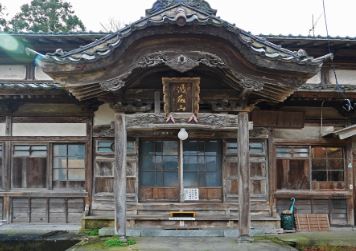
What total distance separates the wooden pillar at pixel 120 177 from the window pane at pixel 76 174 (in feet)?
9.02

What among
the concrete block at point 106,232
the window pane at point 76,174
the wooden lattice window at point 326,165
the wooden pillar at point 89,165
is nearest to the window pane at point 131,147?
the wooden pillar at point 89,165

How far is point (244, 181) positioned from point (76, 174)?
5189 millimetres

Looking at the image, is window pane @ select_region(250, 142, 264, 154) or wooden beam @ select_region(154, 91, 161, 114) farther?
window pane @ select_region(250, 142, 264, 154)

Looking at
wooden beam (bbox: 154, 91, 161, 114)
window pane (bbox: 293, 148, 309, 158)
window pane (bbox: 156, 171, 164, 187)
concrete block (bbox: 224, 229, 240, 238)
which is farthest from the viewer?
window pane (bbox: 293, 148, 309, 158)

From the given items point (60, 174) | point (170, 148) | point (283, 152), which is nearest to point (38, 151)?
point (60, 174)

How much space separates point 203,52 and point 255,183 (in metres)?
4.60

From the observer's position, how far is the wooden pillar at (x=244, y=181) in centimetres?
929

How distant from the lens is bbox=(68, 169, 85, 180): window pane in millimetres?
11812

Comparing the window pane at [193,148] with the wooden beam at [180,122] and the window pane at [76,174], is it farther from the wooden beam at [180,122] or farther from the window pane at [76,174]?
the window pane at [76,174]

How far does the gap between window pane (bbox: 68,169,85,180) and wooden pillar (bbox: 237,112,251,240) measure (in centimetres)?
493

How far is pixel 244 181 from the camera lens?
9.39 m

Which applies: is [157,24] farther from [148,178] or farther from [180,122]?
[148,178]

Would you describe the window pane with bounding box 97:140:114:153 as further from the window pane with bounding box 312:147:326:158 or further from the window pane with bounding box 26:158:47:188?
the window pane with bounding box 312:147:326:158

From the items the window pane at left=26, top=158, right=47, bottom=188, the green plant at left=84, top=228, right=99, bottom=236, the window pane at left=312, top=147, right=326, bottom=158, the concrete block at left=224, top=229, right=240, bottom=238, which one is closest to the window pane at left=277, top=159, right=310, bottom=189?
the window pane at left=312, top=147, right=326, bottom=158
